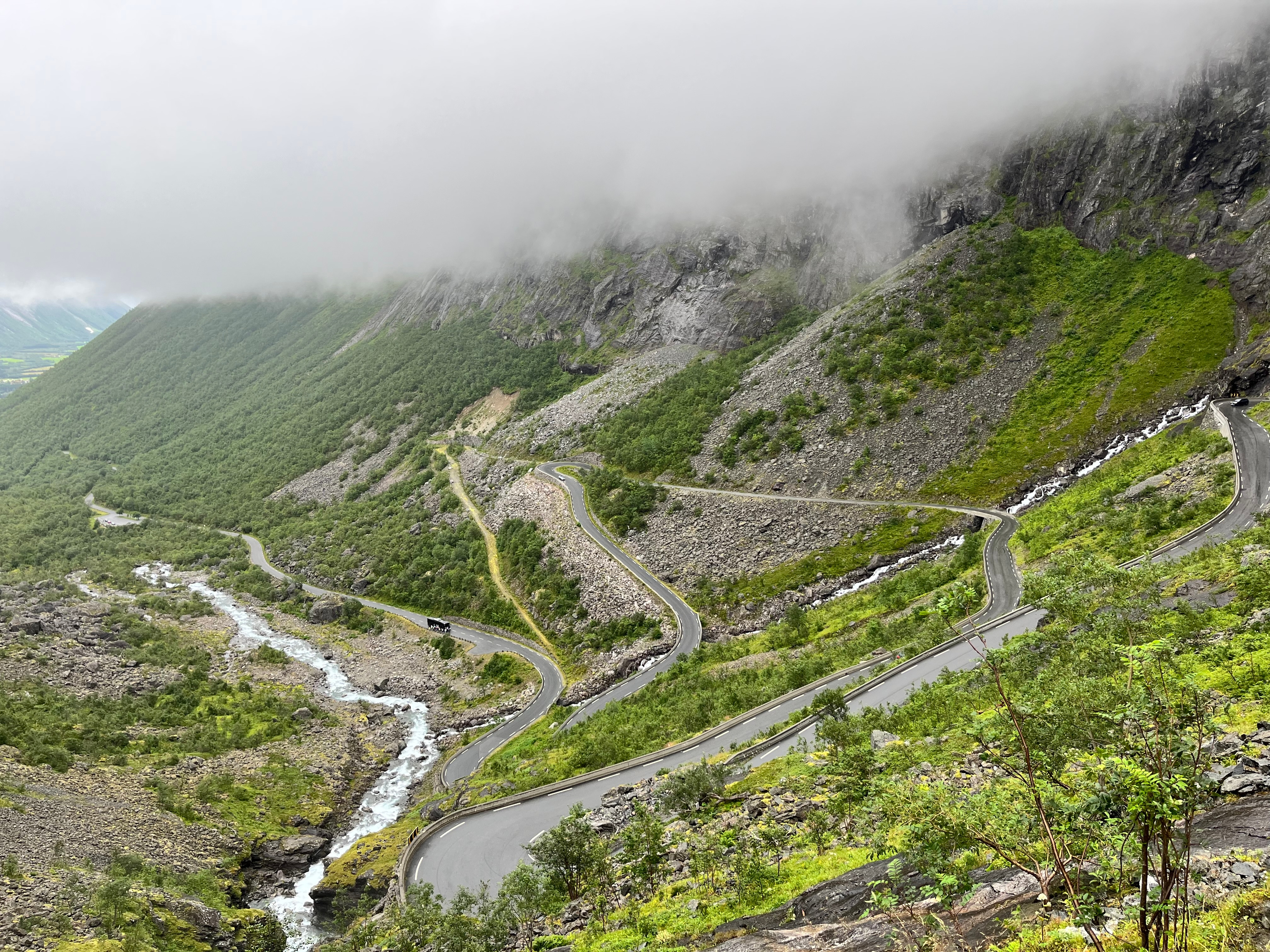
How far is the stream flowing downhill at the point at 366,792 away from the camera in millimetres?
34406

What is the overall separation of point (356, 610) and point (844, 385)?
66.4m

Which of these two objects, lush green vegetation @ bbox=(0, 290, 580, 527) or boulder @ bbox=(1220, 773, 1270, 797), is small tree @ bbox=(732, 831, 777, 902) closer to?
boulder @ bbox=(1220, 773, 1270, 797)

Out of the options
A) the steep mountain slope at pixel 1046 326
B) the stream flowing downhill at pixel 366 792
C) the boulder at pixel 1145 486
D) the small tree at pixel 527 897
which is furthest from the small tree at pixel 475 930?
the steep mountain slope at pixel 1046 326

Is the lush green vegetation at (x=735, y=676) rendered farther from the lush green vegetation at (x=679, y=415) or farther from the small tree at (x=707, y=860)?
the lush green vegetation at (x=679, y=415)

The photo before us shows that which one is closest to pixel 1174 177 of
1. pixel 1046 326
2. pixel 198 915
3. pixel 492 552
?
pixel 1046 326

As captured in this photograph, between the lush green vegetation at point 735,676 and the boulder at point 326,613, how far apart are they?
146ft

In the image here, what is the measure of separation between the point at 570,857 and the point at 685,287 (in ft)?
386

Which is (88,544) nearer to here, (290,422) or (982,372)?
(290,422)

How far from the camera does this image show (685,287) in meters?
128

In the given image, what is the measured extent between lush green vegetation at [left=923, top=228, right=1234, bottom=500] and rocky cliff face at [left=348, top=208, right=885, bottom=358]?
110ft

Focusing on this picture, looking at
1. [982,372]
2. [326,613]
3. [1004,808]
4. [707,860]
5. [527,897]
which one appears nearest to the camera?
[1004,808]

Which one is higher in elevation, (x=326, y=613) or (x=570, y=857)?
(x=326, y=613)

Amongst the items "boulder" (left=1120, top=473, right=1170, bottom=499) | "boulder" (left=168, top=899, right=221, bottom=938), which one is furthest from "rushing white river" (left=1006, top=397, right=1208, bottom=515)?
"boulder" (left=168, top=899, right=221, bottom=938)

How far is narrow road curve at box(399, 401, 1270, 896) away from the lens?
3200cm
